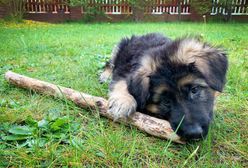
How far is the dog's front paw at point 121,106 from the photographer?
237 centimetres

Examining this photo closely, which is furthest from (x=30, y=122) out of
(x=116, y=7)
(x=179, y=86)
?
(x=116, y=7)

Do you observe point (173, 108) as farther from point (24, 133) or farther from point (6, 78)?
point (6, 78)

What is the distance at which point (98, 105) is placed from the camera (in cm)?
246

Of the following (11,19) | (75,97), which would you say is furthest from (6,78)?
(11,19)

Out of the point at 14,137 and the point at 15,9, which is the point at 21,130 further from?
the point at 15,9

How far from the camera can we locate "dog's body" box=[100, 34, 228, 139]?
6.82 feet

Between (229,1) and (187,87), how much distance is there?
15971mm

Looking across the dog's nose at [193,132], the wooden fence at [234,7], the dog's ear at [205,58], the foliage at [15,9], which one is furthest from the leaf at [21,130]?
the wooden fence at [234,7]

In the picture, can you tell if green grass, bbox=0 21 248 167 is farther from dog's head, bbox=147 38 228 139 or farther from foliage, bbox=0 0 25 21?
foliage, bbox=0 0 25 21

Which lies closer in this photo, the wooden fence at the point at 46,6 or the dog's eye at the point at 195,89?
the dog's eye at the point at 195,89

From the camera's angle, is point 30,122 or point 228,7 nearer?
point 30,122

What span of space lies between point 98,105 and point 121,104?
0.20 metres

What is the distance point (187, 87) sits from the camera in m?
2.23

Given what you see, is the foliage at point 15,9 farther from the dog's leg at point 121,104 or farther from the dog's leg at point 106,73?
the dog's leg at point 121,104
